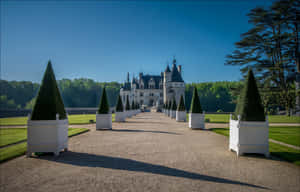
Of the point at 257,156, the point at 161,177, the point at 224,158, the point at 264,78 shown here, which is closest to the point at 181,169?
the point at 161,177

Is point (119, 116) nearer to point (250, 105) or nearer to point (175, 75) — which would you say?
point (250, 105)

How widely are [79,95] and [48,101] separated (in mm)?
76527

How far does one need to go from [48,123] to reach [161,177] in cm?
434

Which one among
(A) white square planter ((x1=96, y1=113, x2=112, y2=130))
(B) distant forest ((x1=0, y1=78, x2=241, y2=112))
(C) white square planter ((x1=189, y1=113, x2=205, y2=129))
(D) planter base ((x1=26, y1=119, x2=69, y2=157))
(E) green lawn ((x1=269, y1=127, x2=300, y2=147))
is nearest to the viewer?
(D) planter base ((x1=26, y1=119, x2=69, y2=157))

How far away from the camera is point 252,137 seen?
22.2 ft

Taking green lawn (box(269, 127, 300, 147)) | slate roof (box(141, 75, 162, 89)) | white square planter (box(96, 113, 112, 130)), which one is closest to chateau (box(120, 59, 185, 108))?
slate roof (box(141, 75, 162, 89))

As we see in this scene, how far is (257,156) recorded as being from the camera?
6.79 m

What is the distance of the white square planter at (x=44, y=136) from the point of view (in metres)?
6.65

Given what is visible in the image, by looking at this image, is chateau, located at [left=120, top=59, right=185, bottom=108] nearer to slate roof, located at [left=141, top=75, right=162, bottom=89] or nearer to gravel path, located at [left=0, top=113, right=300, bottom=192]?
slate roof, located at [left=141, top=75, right=162, bottom=89]

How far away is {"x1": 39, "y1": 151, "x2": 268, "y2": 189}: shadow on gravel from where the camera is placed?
15.5 ft

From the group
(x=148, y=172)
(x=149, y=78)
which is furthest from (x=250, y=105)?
(x=149, y=78)

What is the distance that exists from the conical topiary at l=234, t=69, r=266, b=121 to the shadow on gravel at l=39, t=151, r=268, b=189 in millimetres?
3198

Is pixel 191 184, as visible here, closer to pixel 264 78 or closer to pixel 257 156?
pixel 257 156

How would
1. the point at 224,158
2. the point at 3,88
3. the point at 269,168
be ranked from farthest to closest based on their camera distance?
the point at 3,88 < the point at 224,158 < the point at 269,168
